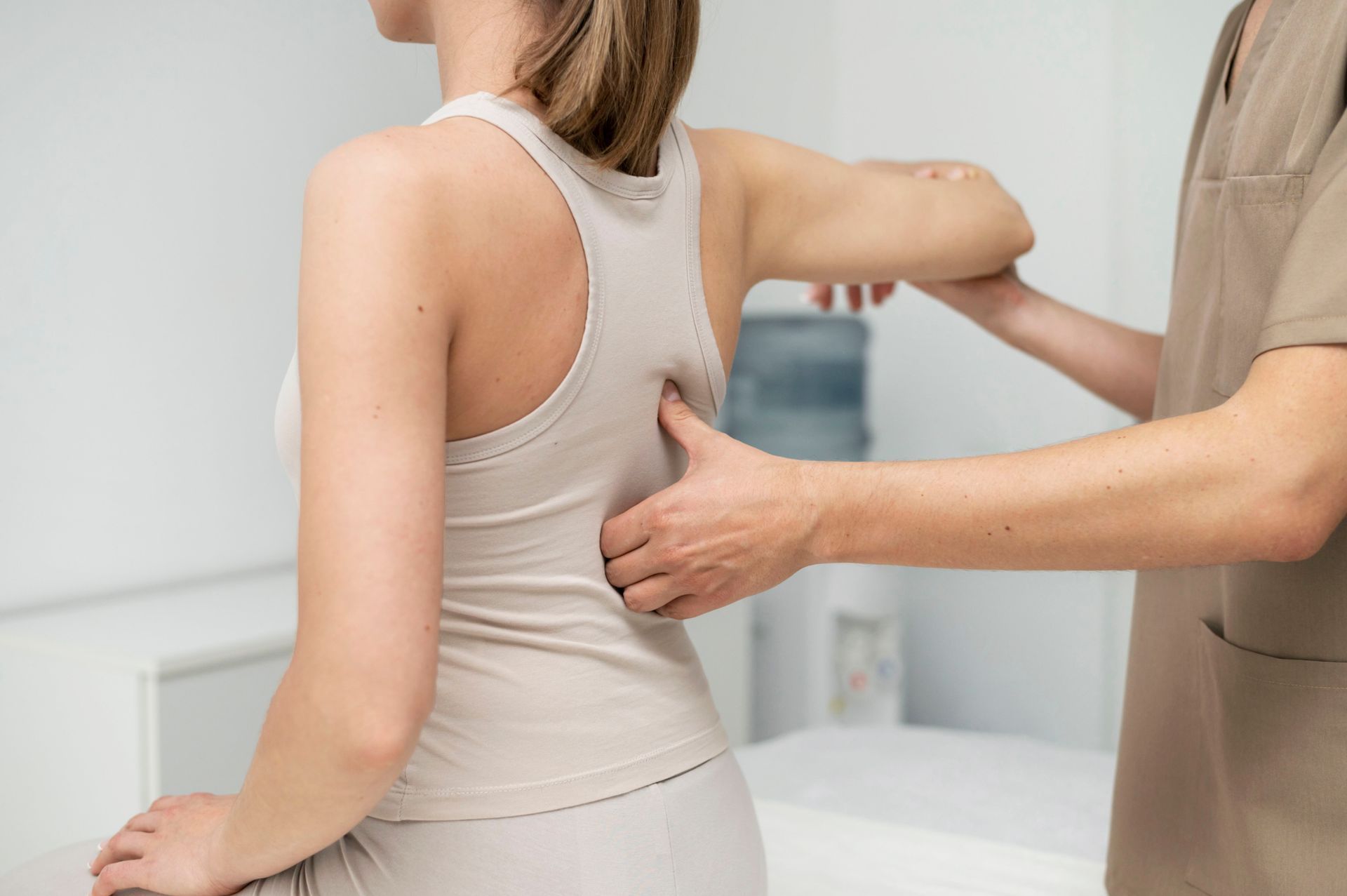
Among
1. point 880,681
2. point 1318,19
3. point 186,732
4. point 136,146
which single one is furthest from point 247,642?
point 880,681

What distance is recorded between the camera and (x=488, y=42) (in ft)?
2.84

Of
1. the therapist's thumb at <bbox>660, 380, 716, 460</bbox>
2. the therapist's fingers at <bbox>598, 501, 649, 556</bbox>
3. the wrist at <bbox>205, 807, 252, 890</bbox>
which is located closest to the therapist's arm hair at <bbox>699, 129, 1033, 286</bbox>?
the therapist's thumb at <bbox>660, 380, 716, 460</bbox>

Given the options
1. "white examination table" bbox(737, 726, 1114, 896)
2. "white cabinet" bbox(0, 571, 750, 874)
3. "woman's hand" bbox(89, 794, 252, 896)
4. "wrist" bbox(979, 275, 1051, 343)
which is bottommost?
"white examination table" bbox(737, 726, 1114, 896)

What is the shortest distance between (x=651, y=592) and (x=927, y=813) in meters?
1.16

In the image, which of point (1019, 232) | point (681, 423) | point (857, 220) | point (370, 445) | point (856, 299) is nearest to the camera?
point (370, 445)

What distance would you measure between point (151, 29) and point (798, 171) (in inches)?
53.3

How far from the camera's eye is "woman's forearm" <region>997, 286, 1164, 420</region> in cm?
140

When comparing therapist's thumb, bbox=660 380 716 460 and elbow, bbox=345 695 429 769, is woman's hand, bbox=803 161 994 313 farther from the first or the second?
elbow, bbox=345 695 429 769

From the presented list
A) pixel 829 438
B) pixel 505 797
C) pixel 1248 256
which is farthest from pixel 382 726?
pixel 829 438

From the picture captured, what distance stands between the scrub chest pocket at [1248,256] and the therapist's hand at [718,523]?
39cm

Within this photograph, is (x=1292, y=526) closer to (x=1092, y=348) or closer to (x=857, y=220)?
(x=857, y=220)

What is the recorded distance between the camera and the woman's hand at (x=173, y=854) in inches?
32.9

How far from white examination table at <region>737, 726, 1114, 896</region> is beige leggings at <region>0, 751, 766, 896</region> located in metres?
0.62

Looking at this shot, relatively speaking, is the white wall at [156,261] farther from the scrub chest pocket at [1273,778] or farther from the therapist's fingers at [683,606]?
the scrub chest pocket at [1273,778]
